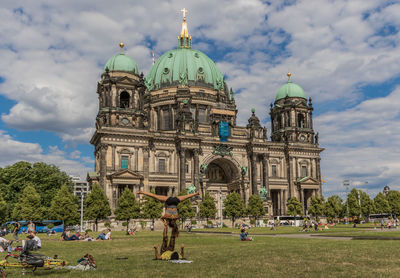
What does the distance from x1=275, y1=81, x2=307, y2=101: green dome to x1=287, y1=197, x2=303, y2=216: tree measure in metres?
26.0

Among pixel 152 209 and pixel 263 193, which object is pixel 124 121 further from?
pixel 263 193

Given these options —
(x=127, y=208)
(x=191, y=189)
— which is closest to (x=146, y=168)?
(x=191, y=189)

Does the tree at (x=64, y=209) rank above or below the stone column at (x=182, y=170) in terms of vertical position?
below

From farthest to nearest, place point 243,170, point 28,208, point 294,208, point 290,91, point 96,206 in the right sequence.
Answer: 1. point 290,91
2. point 243,170
3. point 294,208
4. point 28,208
5. point 96,206

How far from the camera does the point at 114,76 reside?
7719 centimetres

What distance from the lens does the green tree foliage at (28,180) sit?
269 ft

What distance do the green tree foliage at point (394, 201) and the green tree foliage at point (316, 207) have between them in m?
26.2

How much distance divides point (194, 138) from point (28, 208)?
32541 millimetres

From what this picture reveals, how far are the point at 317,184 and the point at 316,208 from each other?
721 centimetres

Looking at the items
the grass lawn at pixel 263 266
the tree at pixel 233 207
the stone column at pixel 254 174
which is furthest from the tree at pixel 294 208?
the grass lawn at pixel 263 266

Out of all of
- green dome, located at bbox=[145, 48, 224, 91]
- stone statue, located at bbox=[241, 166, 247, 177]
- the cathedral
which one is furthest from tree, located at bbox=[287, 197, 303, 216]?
green dome, located at bbox=[145, 48, 224, 91]

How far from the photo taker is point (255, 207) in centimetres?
7588

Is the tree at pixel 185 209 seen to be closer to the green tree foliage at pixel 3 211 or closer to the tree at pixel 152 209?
the tree at pixel 152 209

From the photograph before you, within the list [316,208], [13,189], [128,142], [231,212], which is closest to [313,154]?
[316,208]
